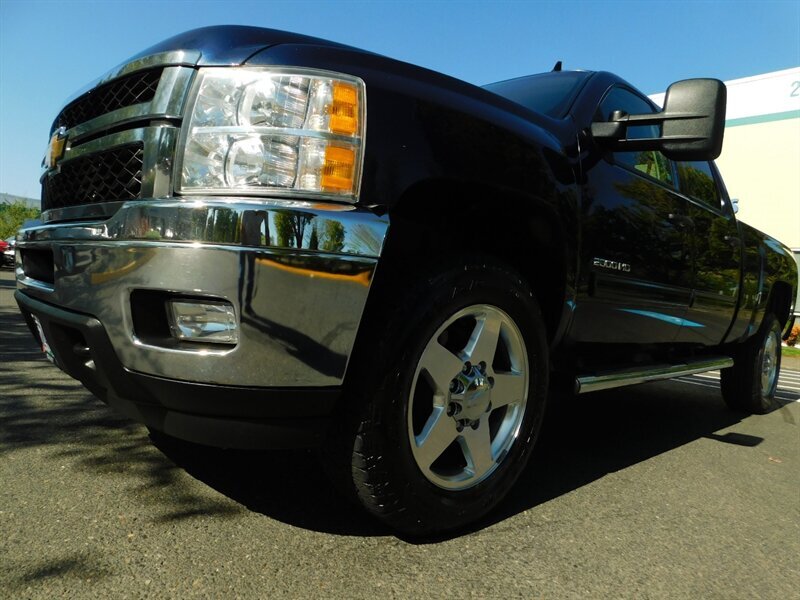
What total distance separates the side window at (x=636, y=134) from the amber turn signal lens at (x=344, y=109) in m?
1.57

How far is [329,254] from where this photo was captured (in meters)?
1.64

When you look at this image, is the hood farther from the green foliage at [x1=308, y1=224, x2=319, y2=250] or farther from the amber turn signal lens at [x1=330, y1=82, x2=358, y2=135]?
the green foliage at [x1=308, y1=224, x2=319, y2=250]

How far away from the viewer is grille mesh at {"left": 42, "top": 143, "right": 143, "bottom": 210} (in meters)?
1.84

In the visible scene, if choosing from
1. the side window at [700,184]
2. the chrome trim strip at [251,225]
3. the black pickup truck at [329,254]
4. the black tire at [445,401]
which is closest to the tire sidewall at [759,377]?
the side window at [700,184]

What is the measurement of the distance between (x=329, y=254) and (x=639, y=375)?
193 cm

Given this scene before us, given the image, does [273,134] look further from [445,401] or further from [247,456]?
[247,456]

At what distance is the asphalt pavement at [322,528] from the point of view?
1692 mm

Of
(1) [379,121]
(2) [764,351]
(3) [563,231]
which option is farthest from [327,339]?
(2) [764,351]

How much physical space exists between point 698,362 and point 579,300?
1597 millimetres

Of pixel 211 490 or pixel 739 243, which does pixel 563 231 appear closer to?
pixel 211 490

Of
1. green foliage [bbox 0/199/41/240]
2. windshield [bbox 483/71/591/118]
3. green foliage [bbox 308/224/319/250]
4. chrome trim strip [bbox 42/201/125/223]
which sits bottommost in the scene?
green foliage [bbox 0/199/41/240]

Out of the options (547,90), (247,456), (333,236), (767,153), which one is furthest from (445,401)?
(767,153)

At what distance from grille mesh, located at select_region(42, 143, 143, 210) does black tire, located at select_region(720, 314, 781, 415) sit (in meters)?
4.53

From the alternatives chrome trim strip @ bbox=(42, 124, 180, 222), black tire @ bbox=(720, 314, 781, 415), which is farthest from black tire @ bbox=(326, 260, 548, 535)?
black tire @ bbox=(720, 314, 781, 415)
